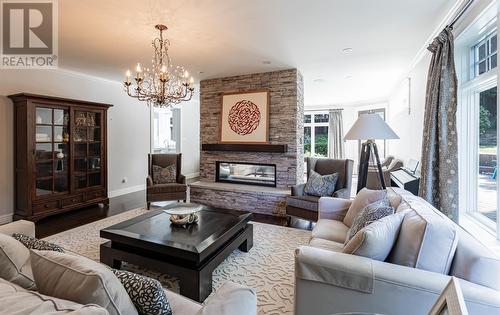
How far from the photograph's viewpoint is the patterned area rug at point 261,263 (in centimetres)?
213

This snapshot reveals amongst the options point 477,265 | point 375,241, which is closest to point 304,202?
point 375,241

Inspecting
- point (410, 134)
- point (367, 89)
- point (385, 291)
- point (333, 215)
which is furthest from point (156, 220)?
point (367, 89)

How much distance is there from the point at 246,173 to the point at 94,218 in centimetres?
274

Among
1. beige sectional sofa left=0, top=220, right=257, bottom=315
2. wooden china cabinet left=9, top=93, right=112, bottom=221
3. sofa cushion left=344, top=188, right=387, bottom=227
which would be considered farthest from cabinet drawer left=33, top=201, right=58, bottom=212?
sofa cushion left=344, top=188, right=387, bottom=227

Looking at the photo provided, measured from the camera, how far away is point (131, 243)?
7.47 feet

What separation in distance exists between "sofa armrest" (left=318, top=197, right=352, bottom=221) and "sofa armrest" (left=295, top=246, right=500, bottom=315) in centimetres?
138

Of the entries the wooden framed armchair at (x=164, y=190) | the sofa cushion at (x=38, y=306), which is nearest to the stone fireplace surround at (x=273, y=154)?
the wooden framed armchair at (x=164, y=190)

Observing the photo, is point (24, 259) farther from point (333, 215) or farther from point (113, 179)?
point (113, 179)

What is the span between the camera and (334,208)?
2.83 metres

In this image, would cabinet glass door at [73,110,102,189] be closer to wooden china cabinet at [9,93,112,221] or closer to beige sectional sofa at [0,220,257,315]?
A: wooden china cabinet at [9,93,112,221]

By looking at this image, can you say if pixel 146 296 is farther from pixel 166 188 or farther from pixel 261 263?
pixel 166 188

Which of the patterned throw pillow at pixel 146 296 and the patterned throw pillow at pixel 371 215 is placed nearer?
the patterned throw pillow at pixel 146 296

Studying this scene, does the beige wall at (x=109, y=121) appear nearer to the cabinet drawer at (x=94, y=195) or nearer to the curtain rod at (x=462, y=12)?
the cabinet drawer at (x=94, y=195)

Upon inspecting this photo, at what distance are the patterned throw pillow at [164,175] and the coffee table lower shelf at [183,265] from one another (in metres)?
2.42
